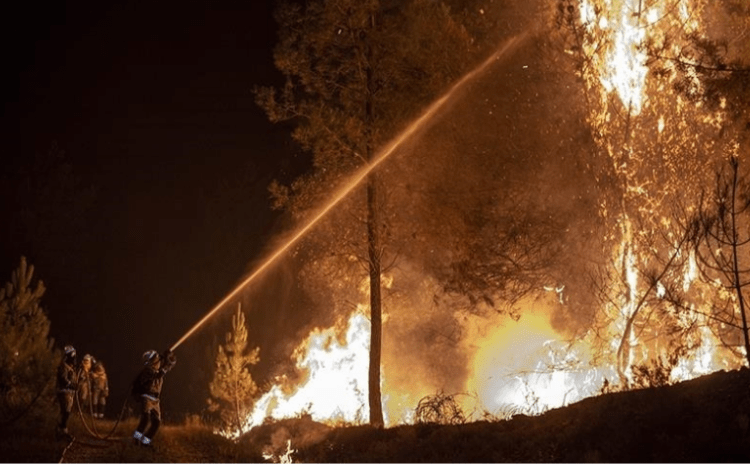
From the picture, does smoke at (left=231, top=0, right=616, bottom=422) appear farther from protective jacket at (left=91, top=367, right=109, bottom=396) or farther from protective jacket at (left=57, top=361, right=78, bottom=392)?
protective jacket at (left=57, top=361, right=78, bottom=392)

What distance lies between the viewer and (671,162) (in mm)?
21453

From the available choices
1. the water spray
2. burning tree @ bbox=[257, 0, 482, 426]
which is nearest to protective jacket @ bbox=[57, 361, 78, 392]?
the water spray

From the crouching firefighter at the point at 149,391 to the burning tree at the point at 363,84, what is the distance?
549cm

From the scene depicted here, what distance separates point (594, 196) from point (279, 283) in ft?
48.3

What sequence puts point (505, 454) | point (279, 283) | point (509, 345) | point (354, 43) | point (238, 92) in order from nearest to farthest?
1. point (505, 454)
2. point (354, 43)
3. point (509, 345)
4. point (279, 283)
5. point (238, 92)

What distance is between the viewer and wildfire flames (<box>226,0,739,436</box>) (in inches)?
827

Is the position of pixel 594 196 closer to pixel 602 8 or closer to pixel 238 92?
pixel 602 8

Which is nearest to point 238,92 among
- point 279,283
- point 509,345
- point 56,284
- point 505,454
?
point 56,284

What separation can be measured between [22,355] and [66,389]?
11.2 ft

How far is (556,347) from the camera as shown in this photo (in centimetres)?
2336

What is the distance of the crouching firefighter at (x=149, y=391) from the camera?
15.4 meters

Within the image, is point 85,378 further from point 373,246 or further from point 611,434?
point 611,434

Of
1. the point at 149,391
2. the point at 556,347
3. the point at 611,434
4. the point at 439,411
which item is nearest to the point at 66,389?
the point at 149,391

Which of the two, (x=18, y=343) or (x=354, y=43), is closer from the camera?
(x=18, y=343)
